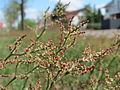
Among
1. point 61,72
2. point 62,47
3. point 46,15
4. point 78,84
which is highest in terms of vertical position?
point 46,15

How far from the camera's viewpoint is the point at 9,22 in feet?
190

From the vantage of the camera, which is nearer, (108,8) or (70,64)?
(70,64)

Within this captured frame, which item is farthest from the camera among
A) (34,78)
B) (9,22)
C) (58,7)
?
(9,22)

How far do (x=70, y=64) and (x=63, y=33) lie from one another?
158 mm

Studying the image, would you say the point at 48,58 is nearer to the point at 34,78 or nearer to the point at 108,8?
the point at 34,78

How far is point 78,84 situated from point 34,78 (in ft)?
1.85

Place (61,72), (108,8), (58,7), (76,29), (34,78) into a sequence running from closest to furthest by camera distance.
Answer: (76,29) < (61,72) < (58,7) < (34,78) < (108,8)

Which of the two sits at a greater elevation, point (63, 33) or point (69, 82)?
point (63, 33)

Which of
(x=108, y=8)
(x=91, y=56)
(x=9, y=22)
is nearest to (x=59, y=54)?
(x=91, y=56)

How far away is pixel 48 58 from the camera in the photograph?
3.82 feet

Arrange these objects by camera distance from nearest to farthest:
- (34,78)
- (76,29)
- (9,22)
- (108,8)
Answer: (76,29) < (34,78) < (108,8) < (9,22)

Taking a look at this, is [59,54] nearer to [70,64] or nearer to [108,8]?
[70,64]

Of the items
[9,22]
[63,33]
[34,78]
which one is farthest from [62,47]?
[9,22]

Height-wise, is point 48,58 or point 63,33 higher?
point 63,33
